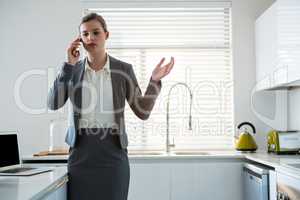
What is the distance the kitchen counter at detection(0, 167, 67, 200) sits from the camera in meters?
1.37

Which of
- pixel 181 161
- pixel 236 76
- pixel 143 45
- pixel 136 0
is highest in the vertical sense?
pixel 136 0

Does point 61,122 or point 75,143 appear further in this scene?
point 61,122

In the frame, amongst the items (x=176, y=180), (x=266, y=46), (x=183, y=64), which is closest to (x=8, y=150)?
(x=176, y=180)

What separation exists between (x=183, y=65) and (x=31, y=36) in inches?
61.9

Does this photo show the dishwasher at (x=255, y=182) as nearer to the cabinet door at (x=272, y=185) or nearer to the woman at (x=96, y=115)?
the cabinet door at (x=272, y=185)

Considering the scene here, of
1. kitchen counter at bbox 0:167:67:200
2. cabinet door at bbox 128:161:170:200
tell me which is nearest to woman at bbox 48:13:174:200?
kitchen counter at bbox 0:167:67:200

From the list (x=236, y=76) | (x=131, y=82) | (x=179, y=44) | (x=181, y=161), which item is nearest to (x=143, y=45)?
(x=179, y=44)

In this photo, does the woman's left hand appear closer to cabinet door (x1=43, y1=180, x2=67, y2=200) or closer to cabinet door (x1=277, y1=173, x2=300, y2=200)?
cabinet door (x1=43, y1=180, x2=67, y2=200)

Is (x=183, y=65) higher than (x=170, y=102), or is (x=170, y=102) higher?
(x=183, y=65)

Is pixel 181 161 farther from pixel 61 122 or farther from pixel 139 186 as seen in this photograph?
pixel 61 122

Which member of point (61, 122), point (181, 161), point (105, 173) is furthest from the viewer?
point (61, 122)

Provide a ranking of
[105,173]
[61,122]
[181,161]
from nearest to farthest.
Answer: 1. [105,173]
2. [181,161]
3. [61,122]

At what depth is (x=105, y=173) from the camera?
5.60 feet

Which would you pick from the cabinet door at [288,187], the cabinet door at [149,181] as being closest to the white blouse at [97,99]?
the cabinet door at [288,187]
